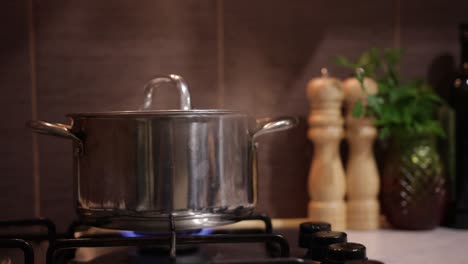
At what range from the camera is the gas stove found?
636 mm

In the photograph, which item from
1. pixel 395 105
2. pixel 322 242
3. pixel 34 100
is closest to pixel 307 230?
pixel 322 242

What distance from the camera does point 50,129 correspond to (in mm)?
694

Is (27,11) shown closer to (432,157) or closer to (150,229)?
(150,229)

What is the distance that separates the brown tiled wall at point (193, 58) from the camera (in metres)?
0.94

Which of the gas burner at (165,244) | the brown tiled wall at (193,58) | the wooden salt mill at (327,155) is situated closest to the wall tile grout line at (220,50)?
the brown tiled wall at (193,58)

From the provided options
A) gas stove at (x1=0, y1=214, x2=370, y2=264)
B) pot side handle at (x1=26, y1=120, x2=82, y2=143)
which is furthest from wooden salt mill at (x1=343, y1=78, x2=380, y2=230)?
pot side handle at (x1=26, y1=120, x2=82, y2=143)

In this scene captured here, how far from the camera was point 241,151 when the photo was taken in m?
0.73

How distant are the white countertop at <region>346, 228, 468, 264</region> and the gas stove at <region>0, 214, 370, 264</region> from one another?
11 centimetres

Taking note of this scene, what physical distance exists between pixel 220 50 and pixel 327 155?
0.88 ft

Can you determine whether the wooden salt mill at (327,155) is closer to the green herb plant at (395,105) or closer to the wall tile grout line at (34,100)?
the green herb plant at (395,105)

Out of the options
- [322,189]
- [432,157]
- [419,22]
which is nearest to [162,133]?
[322,189]

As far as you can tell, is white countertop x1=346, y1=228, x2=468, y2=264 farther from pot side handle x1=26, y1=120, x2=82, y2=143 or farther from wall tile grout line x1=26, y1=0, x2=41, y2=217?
wall tile grout line x1=26, y1=0, x2=41, y2=217

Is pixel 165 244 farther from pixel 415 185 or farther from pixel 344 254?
pixel 415 185

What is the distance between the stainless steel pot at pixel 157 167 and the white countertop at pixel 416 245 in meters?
0.22
